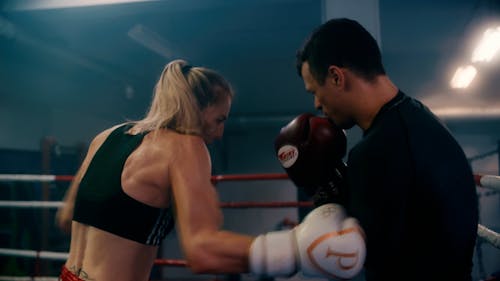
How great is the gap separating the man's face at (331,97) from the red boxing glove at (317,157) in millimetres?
65

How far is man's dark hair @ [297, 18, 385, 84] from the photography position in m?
1.16

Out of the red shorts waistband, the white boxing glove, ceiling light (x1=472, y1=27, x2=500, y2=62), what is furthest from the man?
ceiling light (x1=472, y1=27, x2=500, y2=62)

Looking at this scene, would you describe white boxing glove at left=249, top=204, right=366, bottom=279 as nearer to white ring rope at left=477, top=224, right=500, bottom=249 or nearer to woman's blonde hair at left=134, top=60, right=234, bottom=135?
woman's blonde hair at left=134, top=60, right=234, bottom=135

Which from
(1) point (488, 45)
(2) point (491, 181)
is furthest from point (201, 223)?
(1) point (488, 45)

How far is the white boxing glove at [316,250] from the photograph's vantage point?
1019 mm

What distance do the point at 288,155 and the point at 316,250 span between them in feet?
1.24

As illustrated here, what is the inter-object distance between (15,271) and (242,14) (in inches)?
150

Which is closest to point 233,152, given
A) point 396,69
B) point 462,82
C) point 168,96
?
point 396,69

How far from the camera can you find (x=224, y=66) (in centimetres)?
614

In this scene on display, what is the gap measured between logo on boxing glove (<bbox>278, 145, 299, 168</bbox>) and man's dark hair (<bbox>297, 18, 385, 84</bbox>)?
238 mm

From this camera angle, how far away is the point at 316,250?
104 cm

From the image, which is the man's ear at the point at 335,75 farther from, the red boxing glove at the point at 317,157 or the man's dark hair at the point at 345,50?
the red boxing glove at the point at 317,157

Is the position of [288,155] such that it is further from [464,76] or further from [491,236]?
[464,76]

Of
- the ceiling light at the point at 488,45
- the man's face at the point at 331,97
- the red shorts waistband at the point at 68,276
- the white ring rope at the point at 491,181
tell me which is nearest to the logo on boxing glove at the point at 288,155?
the man's face at the point at 331,97
